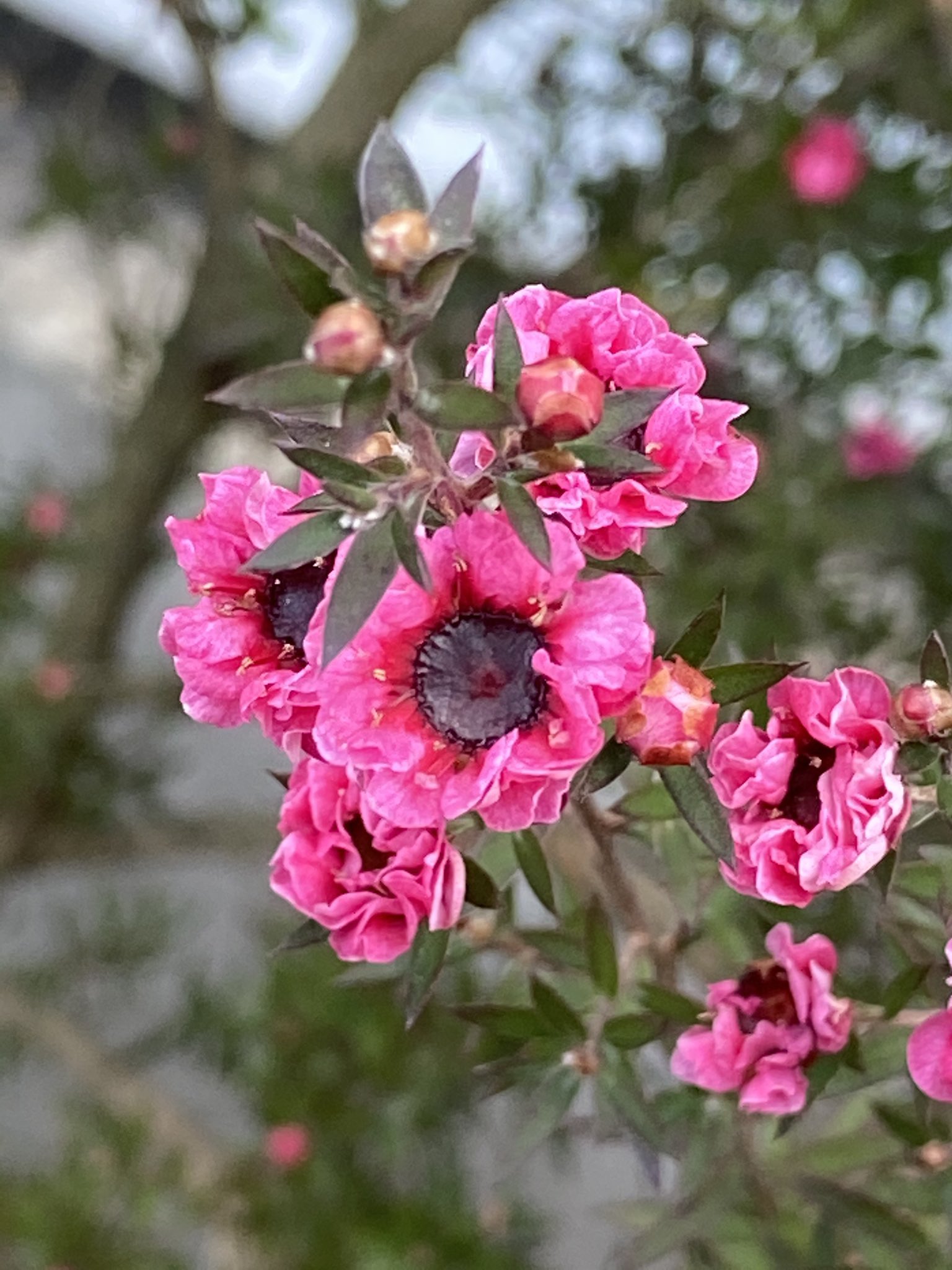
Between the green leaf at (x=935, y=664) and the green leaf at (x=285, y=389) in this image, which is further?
the green leaf at (x=935, y=664)

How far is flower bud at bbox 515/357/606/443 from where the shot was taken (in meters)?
0.26

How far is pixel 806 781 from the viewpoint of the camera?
0.34 m

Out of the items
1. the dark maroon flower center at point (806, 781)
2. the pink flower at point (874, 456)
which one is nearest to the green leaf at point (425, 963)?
the dark maroon flower center at point (806, 781)

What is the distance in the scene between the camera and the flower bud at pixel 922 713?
33cm

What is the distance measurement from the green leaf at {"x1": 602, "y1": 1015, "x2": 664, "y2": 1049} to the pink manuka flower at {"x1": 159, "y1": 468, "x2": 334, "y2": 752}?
0.23 metres

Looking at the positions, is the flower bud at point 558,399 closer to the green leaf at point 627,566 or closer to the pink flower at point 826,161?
the green leaf at point 627,566

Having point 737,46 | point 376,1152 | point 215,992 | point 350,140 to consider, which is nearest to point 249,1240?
point 376,1152

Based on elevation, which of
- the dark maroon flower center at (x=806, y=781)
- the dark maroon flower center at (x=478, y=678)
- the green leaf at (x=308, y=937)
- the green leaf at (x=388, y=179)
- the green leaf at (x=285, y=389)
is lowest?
the green leaf at (x=308, y=937)

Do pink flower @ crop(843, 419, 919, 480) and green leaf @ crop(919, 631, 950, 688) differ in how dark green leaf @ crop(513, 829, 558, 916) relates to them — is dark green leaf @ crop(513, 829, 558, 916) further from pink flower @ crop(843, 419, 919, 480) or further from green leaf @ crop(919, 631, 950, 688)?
pink flower @ crop(843, 419, 919, 480)

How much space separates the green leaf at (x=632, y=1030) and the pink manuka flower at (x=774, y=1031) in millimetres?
54

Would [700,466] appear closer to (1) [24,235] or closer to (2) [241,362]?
(2) [241,362]

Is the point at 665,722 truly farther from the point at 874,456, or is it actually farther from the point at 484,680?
the point at 874,456

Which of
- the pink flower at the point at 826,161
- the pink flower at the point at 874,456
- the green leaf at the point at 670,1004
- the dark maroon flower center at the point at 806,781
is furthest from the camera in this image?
the pink flower at the point at 874,456

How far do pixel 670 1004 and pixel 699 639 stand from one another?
0.61 feet
